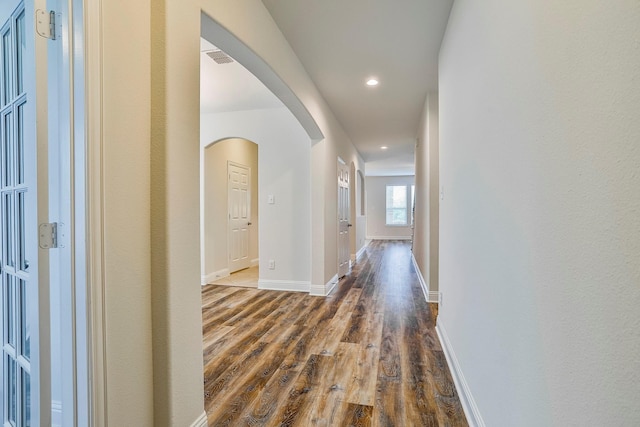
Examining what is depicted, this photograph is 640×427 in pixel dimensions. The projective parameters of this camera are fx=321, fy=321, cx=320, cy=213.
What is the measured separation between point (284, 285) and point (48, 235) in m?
3.82

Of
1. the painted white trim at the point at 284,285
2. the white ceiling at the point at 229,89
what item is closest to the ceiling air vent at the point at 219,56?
the white ceiling at the point at 229,89

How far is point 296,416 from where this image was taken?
1.76 m

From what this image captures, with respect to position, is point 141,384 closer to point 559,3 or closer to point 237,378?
point 237,378

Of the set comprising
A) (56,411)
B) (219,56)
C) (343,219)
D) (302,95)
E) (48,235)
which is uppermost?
(219,56)

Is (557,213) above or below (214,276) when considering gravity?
above

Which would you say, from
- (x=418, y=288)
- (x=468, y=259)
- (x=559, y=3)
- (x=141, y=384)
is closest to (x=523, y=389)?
(x=468, y=259)

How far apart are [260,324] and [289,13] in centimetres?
282

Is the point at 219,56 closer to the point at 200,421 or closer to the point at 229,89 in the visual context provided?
the point at 229,89

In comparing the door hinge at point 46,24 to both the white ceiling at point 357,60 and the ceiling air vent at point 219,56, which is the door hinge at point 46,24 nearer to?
the white ceiling at point 357,60

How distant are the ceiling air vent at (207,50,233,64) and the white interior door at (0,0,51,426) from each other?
1.85 meters

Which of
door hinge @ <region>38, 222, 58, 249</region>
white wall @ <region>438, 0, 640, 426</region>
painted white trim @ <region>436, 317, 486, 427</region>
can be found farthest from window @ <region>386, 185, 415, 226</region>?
door hinge @ <region>38, 222, 58, 249</region>

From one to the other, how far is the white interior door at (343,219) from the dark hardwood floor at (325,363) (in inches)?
56.7

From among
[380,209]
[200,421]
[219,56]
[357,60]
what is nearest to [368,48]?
[357,60]

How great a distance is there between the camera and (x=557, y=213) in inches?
32.9
